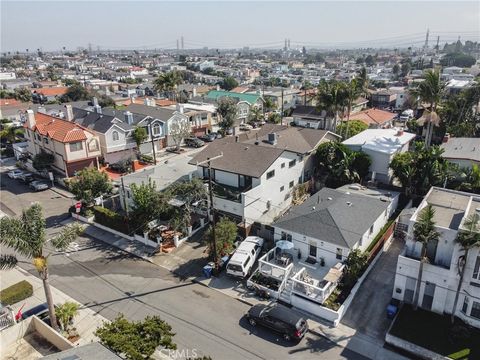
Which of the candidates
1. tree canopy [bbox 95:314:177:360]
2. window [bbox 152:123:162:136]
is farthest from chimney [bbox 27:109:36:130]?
tree canopy [bbox 95:314:177:360]

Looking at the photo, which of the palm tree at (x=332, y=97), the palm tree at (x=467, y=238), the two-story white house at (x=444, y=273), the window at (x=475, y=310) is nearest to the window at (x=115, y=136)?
the palm tree at (x=332, y=97)

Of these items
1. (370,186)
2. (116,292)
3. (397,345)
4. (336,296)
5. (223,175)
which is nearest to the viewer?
(397,345)

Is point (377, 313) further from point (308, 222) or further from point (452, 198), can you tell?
point (452, 198)

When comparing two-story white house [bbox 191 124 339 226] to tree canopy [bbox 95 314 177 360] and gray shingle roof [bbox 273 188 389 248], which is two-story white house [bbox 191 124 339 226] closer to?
gray shingle roof [bbox 273 188 389 248]

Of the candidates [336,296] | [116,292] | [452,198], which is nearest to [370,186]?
[452,198]

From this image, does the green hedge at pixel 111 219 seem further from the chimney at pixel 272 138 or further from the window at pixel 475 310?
the window at pixel 475 310
